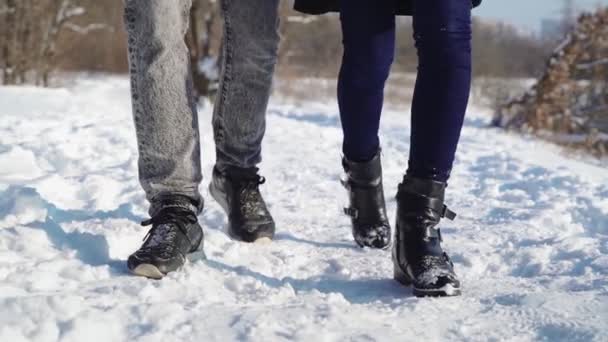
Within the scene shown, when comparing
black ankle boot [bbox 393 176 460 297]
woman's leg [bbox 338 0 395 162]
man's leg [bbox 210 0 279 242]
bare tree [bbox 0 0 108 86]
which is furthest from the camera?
bare tree [bbox 0 0 108 86]

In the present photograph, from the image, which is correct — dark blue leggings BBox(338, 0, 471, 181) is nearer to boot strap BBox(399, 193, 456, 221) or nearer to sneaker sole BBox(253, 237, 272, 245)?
boot strap BBox(399, 193, 456, 221)

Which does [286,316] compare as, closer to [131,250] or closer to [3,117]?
[131,250]

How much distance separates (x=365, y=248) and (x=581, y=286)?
539mm

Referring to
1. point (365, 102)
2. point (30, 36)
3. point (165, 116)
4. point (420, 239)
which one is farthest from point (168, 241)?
point (30, 36)

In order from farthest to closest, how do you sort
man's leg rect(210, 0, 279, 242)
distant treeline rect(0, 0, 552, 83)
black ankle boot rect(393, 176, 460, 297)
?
distant treeline rect(0, 0, 552, 83) < man's leg rect(210, 0, 279, 242) < black ankle boot rect(393, 176, 460, 297)

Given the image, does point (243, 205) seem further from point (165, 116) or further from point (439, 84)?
point (439, 84)

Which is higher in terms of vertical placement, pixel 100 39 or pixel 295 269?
pixel 295 269

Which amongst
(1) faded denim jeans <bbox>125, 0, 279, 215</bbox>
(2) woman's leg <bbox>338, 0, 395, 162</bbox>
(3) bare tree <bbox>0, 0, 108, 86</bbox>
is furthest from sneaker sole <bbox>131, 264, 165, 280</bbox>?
(3) bare tree <bbox>0, 0, 108, 86</bbox>

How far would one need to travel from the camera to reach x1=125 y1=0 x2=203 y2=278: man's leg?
1.44 meters

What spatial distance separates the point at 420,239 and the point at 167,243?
1.66 feet

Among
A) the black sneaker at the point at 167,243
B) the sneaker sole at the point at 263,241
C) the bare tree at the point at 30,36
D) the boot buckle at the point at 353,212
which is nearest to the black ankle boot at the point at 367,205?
the boot buckle at the point at 353,212

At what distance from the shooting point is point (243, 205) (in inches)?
67.8

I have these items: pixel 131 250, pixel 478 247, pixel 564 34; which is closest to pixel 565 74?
pixel 564 34

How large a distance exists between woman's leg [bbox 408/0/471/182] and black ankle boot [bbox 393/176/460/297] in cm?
3
